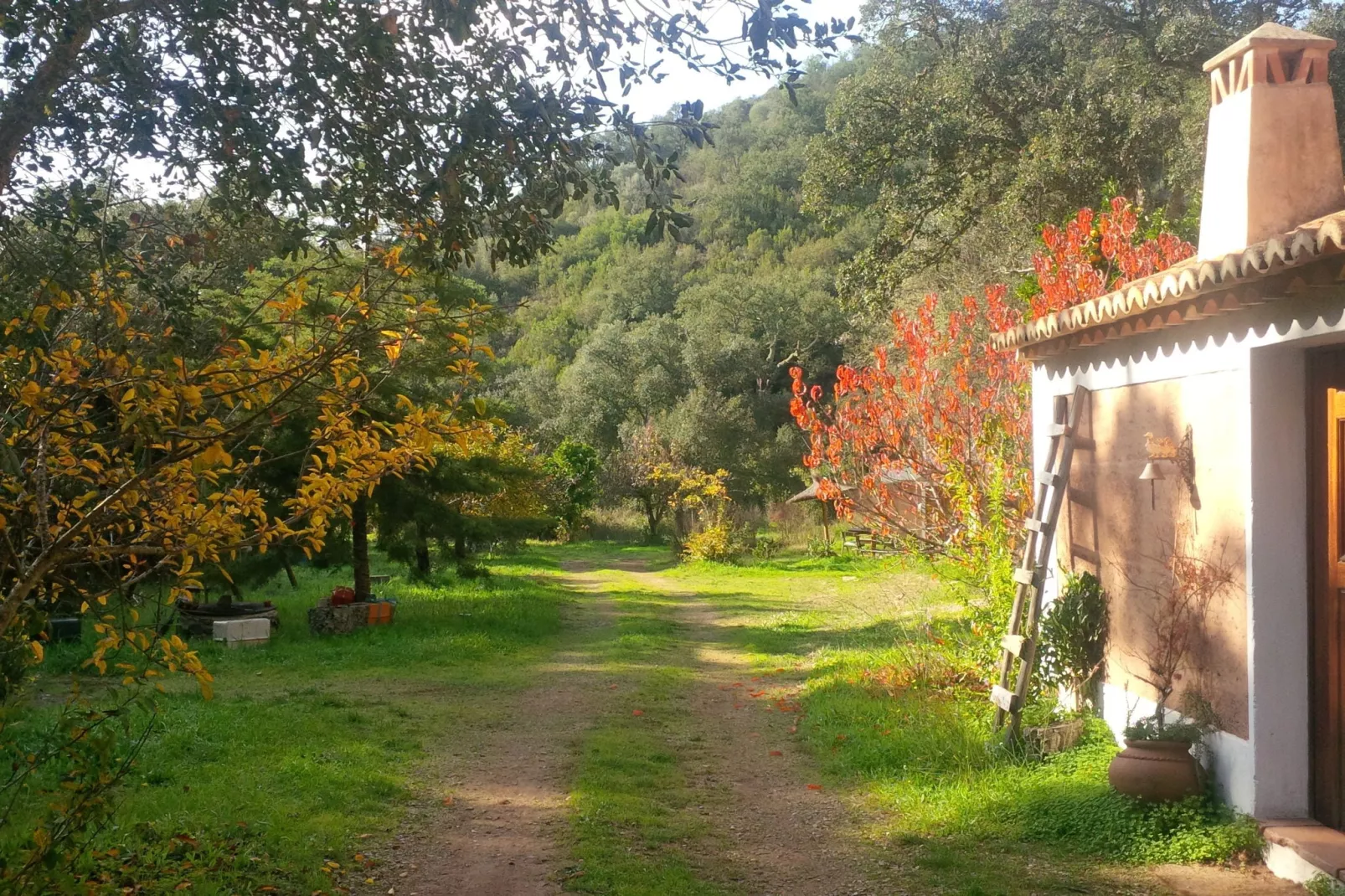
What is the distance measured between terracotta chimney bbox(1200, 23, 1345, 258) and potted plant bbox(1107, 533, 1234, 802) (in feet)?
6.77

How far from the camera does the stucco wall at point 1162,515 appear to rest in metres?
5.87

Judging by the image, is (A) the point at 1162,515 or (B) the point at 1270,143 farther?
(B) the point at 1270,143

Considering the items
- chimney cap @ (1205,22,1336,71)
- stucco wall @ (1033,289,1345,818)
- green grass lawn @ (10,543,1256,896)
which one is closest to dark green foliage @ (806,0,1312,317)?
green grass lawn @ (10,543,1256,896)

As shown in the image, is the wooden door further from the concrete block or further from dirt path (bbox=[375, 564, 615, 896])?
the concrete block

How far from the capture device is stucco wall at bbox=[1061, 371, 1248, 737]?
5871mm

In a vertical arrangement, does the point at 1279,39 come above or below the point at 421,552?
above

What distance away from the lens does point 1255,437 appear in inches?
224

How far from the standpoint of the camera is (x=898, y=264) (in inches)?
733

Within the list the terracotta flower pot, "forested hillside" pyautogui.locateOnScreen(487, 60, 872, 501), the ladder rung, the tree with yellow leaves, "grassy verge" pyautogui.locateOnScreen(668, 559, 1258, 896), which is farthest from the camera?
"forested hillside" pyautogui.locateOnScreen(487, 60, 872, 501)

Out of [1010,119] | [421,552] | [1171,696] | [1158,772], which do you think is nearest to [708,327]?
[1010,119]

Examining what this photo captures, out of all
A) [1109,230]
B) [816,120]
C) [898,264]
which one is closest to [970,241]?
[898,264]

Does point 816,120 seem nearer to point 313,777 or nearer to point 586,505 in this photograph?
point 586,505

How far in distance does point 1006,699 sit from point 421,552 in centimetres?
1204

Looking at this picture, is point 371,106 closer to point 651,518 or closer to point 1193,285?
point 1193,285
